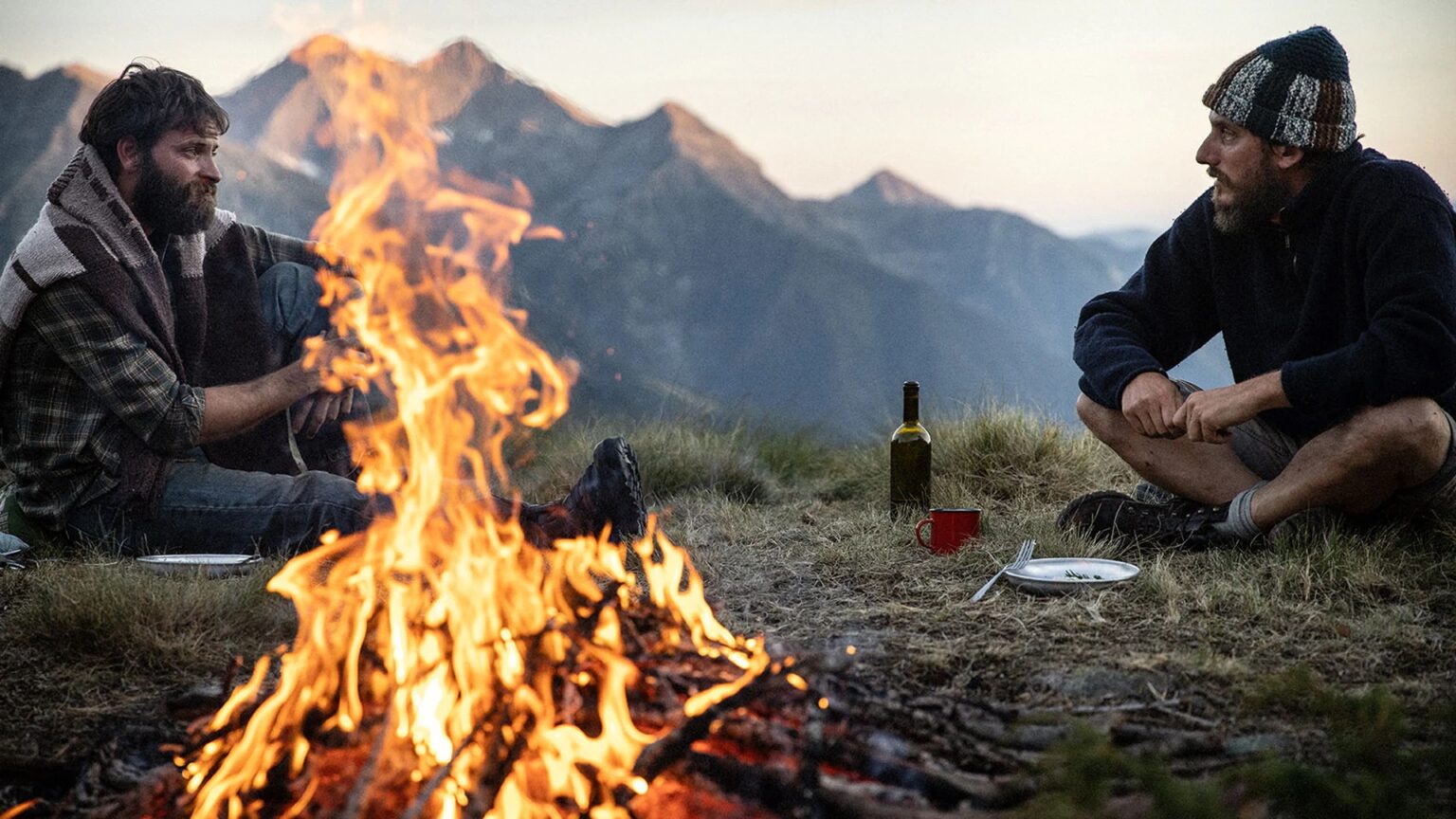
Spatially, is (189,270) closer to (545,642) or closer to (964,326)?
(545,642)

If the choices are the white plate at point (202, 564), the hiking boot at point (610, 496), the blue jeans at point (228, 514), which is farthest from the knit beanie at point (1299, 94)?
the white plate at point (202, 564)

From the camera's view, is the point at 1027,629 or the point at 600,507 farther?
the point at 600,507

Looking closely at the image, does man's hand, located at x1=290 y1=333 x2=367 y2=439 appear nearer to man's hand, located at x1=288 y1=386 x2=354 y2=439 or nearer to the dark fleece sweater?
man's hand, located at x1=288 y1=386 x2=354 y2=439

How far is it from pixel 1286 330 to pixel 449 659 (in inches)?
124

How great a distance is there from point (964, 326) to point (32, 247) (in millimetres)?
54595

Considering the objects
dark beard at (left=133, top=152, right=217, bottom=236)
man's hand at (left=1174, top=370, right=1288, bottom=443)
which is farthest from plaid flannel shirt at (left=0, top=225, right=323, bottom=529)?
man's hand at (left=1174, top=370, right=1288, bottom=443)

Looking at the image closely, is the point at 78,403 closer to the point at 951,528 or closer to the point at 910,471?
the point at 951,528

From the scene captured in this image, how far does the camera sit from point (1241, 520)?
151 inches

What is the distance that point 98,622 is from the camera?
2941mm

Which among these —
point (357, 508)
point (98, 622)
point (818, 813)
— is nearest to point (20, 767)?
point (98, 622)

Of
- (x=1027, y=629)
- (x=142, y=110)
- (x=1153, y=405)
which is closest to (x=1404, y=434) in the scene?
(x=1153, y=405)

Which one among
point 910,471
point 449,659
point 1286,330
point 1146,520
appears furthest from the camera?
point 910,471

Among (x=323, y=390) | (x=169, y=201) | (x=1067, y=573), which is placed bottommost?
(x=1067, y=573)

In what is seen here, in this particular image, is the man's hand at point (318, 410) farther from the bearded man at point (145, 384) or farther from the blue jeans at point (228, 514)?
the blue jeans at point (228, 514)
